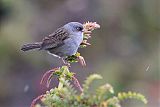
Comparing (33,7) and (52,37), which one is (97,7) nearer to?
(33,7)

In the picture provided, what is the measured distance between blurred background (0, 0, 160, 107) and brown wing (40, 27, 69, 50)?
22.2 feet

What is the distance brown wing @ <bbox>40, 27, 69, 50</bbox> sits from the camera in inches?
196

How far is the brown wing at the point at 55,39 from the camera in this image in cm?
497

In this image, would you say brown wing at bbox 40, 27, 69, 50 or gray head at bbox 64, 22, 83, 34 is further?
brown wing at bbox 40, 27, 69, 50

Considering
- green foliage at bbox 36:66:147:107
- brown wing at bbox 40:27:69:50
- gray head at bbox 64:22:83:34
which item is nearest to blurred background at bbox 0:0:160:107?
brown wing at bbox 40:27:69:50

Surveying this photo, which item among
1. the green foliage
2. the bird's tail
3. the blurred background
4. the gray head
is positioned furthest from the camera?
the blurred background

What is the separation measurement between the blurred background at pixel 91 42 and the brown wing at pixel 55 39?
6774 millimetres

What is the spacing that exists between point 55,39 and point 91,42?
742 cm

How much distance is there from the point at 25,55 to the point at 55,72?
9.90m

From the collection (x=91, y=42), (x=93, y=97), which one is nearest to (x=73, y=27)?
(x=93, y=97)

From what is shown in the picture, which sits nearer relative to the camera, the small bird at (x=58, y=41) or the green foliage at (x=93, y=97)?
the green foliage at (x=93, y=97)

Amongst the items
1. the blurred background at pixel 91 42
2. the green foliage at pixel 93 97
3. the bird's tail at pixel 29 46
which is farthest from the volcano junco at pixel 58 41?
the blurred background at pixel 91 42

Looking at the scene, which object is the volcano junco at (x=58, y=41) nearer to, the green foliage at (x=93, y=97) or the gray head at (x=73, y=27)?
the gray head at (x=73, y=27)

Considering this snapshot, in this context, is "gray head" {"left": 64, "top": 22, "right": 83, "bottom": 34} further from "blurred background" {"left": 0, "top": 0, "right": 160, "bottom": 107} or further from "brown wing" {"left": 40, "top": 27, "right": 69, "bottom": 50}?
"blurred background" {"left": 0, "top": 0, "right": 160, "bottom": 107}
